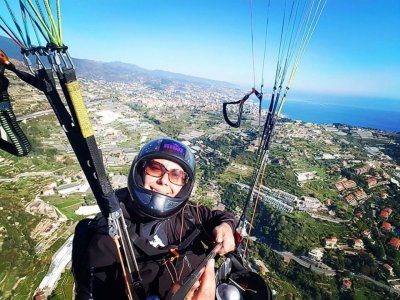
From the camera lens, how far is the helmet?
2.13 metres

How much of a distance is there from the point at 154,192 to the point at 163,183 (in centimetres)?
14

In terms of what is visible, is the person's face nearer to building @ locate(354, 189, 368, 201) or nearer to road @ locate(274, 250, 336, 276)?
road @ locate(274, 250, 336, 276)

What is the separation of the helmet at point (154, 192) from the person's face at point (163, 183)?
0.15 ft

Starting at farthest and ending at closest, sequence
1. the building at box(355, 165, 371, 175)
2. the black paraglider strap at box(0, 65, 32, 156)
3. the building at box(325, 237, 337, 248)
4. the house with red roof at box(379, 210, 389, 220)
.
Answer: the building at box(355, 165, 371, 175)
the house with red roof at box(379, 210, 389, 220)
the building at box(325, 237, 337, 248)
the black paraglider strap at box(0, 65, 32, 156)

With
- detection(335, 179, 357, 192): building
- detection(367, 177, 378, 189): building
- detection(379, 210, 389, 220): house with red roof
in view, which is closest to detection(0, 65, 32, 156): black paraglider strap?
detection(379, 210, 389, 220): house with red roof

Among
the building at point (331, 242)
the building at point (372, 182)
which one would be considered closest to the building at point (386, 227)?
the building at point (331, 242)

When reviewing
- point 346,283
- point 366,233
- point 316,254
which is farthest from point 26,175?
point 366,233

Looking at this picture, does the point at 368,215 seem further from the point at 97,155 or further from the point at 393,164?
the point at 97,155

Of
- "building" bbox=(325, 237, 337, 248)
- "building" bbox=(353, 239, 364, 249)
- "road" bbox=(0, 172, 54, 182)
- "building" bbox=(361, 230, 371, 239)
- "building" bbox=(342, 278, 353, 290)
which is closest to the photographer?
"building" bbox=(342, 278, 353, 290)

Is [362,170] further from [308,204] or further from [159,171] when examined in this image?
[159,171]

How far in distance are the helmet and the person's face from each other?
0.15ft

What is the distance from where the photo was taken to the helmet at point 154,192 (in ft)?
7.00

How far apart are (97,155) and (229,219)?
153 cm

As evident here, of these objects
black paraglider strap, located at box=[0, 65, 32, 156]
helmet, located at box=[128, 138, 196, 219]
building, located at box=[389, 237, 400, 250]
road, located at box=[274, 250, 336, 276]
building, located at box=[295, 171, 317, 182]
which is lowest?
Result: building, located at box=[295, 171, 317, 182]
